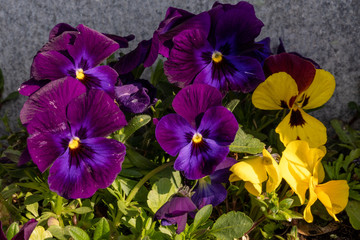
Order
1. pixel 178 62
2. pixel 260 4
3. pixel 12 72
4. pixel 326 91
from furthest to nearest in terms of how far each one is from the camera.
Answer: pixel 12 72, pixel 260 4, pixel 326 91, pixel 178 62

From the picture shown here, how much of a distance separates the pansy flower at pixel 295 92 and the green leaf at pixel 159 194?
13.4 inches

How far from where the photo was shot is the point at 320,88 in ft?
4.36

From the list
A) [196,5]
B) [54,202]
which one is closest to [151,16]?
[196,5]

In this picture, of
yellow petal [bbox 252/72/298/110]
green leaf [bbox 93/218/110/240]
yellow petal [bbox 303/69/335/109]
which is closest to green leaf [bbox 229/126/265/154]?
yellow petal [bbox 252/72/298/110]

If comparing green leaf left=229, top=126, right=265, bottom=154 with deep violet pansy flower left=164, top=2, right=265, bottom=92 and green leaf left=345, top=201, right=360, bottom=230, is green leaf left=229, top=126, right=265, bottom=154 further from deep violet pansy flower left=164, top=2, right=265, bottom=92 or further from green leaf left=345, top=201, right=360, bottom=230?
green leaf left=345, top=201, right=360, bottom=230

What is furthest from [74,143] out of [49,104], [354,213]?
[354,213]

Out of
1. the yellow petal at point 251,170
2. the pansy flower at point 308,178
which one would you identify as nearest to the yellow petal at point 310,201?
the pansy flower at point 308,178

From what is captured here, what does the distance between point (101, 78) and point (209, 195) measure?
0.41 meters

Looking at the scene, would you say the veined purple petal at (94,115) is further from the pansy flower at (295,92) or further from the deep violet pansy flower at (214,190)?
the pansy flower at (295,92)

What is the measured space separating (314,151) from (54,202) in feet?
2.23

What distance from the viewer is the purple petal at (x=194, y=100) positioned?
3.62ft

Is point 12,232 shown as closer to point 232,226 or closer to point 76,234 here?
point 76,234

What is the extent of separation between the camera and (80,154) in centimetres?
112

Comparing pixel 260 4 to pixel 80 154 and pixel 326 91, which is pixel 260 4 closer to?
pixel 326 91
